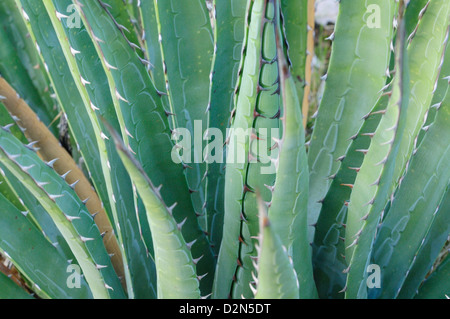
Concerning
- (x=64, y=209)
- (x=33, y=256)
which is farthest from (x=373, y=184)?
(x=33, y=256)

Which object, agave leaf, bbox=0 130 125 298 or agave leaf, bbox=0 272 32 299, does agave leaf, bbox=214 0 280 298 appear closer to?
agave leaf, bbox=0 130 125 298

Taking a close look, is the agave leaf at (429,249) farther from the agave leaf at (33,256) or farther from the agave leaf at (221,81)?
the agave leaf at (33,256)

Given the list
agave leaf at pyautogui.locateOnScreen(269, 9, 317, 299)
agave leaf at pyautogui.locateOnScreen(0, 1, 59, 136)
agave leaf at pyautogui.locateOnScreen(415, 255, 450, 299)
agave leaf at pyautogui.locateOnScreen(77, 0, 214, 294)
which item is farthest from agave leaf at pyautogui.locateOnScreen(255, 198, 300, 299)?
agave leaf at pyautogui.locateOnScreen(0, 1, 59, 136)

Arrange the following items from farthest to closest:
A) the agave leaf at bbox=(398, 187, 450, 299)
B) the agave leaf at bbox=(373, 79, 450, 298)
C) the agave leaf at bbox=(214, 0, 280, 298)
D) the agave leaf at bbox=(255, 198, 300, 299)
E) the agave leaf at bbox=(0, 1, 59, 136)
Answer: the agave leaf at bbox=(0, 1, 59, 136) < the agave leaf at bbox=(398, 187, 450, 299) < the agave leaf at bbox=(373, 79, 450, 298) < the agave leaf at bbox=(214, 0, 280, 298) < the agave leaf at bbox=(255, 198, 300, 299)

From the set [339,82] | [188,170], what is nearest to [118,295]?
[188,170]

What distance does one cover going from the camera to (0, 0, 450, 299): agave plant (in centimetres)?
65

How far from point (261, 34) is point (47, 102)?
0.83 metres

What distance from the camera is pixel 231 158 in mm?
708

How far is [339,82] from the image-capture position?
85 cm

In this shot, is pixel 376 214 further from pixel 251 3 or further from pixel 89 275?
pixel 89 275

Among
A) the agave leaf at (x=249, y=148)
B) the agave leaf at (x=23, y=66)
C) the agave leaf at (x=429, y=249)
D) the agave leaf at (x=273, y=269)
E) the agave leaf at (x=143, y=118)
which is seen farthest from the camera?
the agave leaf at (x=23, y=66)

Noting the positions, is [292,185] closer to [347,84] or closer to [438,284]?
[347,84]

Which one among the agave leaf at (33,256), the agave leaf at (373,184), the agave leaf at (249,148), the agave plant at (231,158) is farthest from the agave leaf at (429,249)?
the agave leaf at (33,256)

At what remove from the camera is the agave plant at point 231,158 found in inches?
25.8
